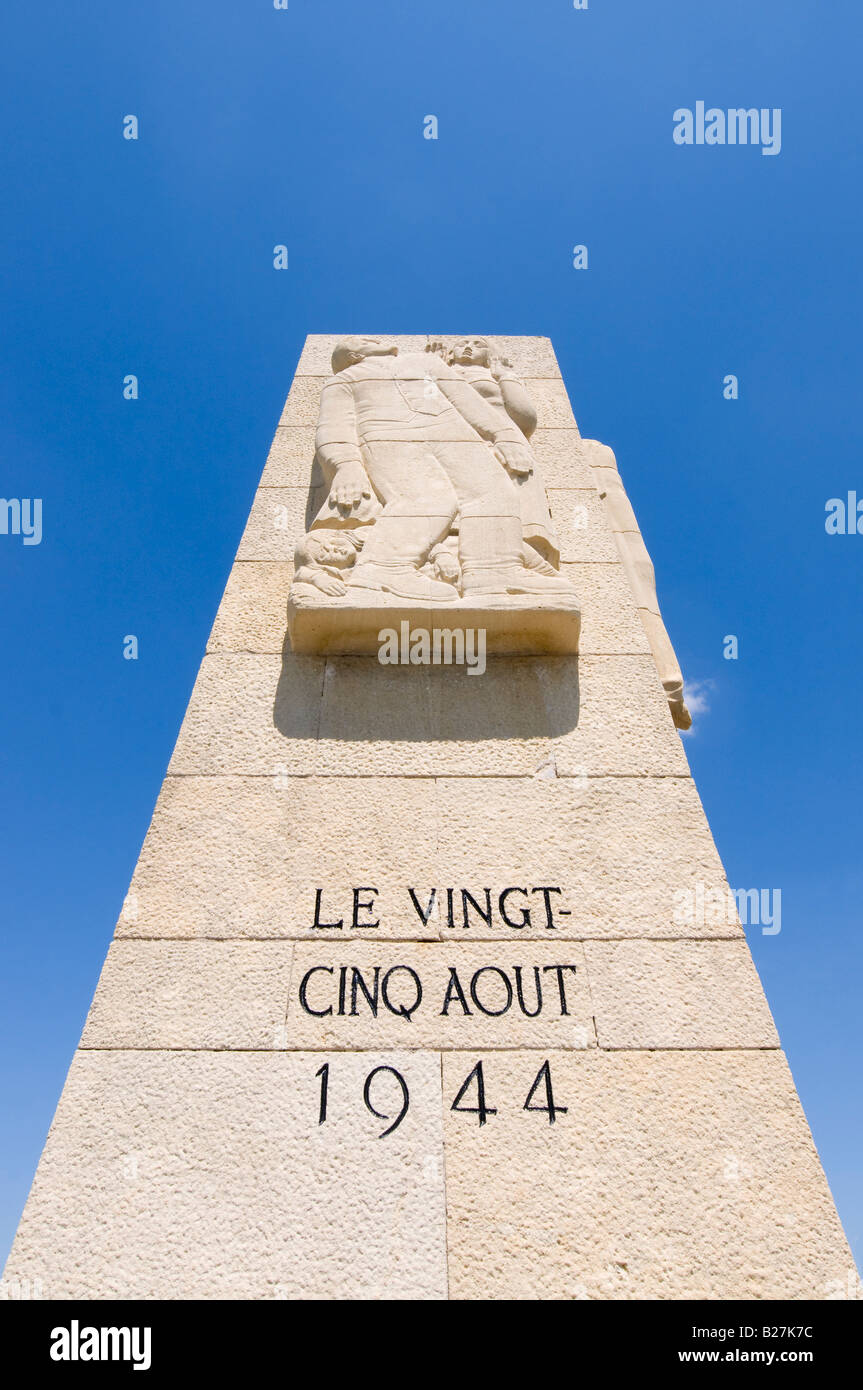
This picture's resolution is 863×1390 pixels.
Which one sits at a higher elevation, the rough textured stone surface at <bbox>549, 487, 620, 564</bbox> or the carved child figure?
the rough textured stone surface at <bbox>549, 487, 620, 564</bbox>

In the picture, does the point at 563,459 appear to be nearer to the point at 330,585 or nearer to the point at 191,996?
the point at 330,585

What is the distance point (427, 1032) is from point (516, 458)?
3708mm

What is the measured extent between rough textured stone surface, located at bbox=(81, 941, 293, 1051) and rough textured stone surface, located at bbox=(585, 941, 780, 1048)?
1.30 m

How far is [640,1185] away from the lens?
3.03 meters

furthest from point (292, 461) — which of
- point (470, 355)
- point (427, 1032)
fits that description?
point (427, 1032)

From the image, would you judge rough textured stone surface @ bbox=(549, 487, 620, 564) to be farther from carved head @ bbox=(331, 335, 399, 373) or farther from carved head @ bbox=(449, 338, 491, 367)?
carved head @ bbox=(331, 335, 399, 373)

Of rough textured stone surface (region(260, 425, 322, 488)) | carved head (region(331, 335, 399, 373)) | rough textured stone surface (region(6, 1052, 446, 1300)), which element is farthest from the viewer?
carved head (region(331, 335, 399, 373))

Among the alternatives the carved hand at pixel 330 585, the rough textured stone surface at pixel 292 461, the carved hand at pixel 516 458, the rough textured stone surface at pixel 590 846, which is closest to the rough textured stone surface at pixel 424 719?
the rough textured stone surface at pixel 590 846

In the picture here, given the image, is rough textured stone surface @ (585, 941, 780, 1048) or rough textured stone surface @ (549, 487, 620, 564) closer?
rough textured stone surface @ (585, 941, 780, 1048)

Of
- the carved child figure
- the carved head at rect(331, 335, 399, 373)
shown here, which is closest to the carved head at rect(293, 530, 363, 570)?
the carved child figure

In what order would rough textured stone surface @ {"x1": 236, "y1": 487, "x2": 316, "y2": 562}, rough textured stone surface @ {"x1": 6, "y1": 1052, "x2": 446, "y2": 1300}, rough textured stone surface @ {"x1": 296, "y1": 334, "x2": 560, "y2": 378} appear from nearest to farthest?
rough textured stone surface @ {"x1": 6, "y1": 1052, "x2": 446, "y2": 1300} < rough textured stone surface @ {"x1": 236, "y1": 487, "x2": 316, "y2": 562} < rough textured stone surface @ {"x1": 296, "y1": 334, "x2": 560, "y2": 378}

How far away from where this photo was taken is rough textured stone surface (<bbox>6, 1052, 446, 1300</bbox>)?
2.82 m

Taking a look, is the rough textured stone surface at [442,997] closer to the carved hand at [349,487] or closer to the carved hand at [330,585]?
the carved hand at [330,585]
